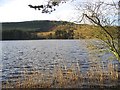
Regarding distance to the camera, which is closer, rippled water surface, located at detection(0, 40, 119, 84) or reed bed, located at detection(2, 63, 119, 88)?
reed bed, located at detection(2, 63, 119, 88)

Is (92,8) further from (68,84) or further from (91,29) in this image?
(68,84)

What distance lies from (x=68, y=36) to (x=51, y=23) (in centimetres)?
113

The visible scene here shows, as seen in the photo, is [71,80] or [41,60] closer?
[71,80]

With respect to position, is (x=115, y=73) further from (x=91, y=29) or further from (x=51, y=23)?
(x=51, y=23)

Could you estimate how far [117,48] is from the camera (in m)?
10.8

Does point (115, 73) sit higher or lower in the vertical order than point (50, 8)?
lower

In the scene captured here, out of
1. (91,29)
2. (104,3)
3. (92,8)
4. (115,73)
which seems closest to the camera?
(104,3)

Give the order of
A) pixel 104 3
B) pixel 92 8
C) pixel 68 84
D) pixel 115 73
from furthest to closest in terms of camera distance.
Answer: pixel 115 73 → pixel 68 84 → pixel 92 8 → pixel 104 3

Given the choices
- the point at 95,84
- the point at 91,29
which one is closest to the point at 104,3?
the point at 91,29

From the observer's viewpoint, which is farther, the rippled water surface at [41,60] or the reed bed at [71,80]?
the rippled water surface at [41,60]

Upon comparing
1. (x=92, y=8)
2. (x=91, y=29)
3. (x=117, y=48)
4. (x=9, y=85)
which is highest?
(x=92, y=8)

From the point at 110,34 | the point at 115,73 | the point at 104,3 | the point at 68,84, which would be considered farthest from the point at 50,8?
the point at 115,73

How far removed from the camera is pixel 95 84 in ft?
40.0

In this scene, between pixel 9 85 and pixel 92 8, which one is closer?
pixel 92 8
